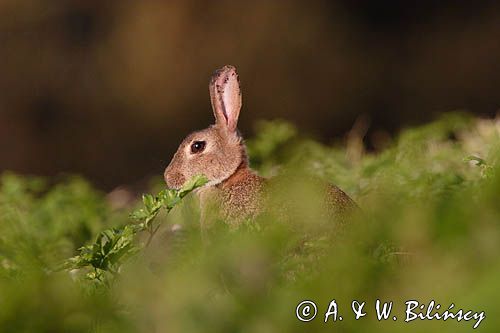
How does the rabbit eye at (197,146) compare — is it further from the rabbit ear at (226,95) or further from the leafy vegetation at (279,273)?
the leafy vegetation at (279,273)

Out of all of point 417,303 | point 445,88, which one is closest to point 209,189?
point 417,303

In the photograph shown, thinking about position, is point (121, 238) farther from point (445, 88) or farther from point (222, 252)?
point (445, 88)

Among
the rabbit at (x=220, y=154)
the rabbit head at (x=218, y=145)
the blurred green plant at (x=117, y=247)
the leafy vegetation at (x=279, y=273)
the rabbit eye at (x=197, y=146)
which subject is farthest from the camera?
the rabbit eye at (x=197, y=146)

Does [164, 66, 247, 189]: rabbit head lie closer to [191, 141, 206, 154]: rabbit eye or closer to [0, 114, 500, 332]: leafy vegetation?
[191, 141, 206, 154]: rabbit eye

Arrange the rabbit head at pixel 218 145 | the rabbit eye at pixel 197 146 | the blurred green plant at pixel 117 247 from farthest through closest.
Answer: the rabbit eye at pixel 197 146 < the rabbit head at pixel 218 145 < the blurred green plant at pixel 117 247

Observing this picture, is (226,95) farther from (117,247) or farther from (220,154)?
(117,247)
